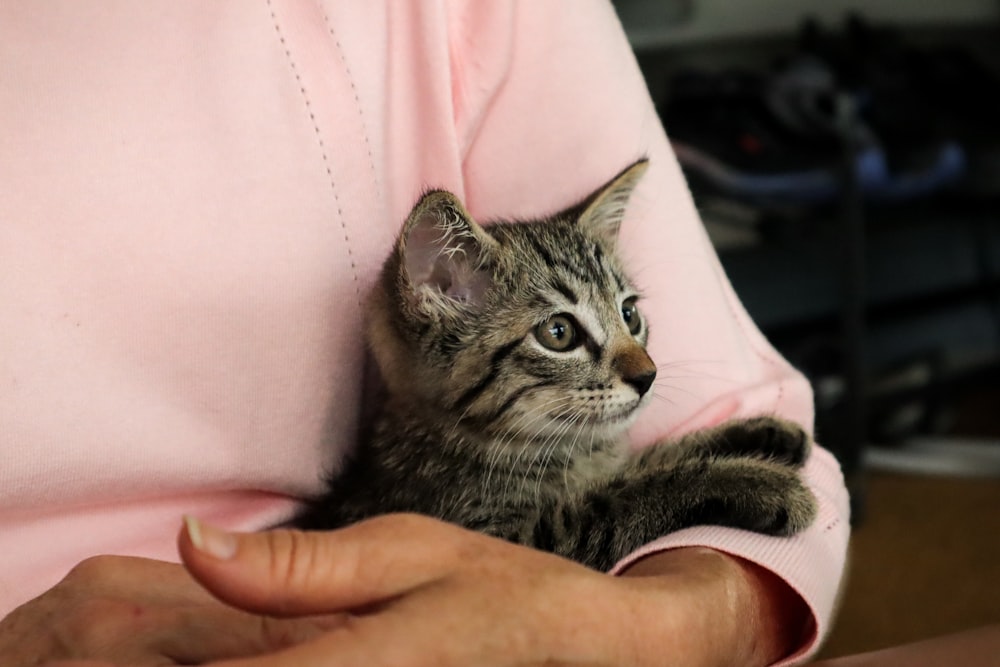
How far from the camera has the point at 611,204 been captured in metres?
1.17

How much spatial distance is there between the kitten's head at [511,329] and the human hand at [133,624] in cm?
37

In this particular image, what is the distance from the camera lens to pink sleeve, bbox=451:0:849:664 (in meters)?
1.06

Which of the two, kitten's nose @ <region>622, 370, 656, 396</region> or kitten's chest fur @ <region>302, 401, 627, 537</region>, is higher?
kitten's nose @ <region>622, 370, 656, 396</region>

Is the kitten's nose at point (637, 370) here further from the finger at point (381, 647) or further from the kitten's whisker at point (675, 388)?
the finger at point (381, 647)

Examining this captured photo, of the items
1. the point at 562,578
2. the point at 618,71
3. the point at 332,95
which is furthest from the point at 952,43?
the point at 562,578

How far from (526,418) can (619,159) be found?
1.03 feet

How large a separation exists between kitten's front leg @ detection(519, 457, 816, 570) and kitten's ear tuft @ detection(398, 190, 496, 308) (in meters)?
0.28

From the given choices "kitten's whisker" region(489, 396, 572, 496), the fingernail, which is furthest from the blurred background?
the fingernail

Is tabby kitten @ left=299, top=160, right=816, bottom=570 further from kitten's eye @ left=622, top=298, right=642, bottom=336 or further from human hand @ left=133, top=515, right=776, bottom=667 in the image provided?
human hand @ left=133, top=515, right=776, bottom=667

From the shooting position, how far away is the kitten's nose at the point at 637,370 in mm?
1071

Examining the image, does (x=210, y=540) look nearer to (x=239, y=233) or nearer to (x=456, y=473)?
(x=239, y=233)

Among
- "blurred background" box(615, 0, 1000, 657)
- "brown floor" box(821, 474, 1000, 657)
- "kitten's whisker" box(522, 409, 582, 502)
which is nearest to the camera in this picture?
"kitten's whisker" box(522, 409, 582, 502)

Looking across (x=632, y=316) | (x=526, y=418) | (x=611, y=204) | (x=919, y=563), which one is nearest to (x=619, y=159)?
(x=611, y=204)

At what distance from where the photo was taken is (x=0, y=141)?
828 millimetres
